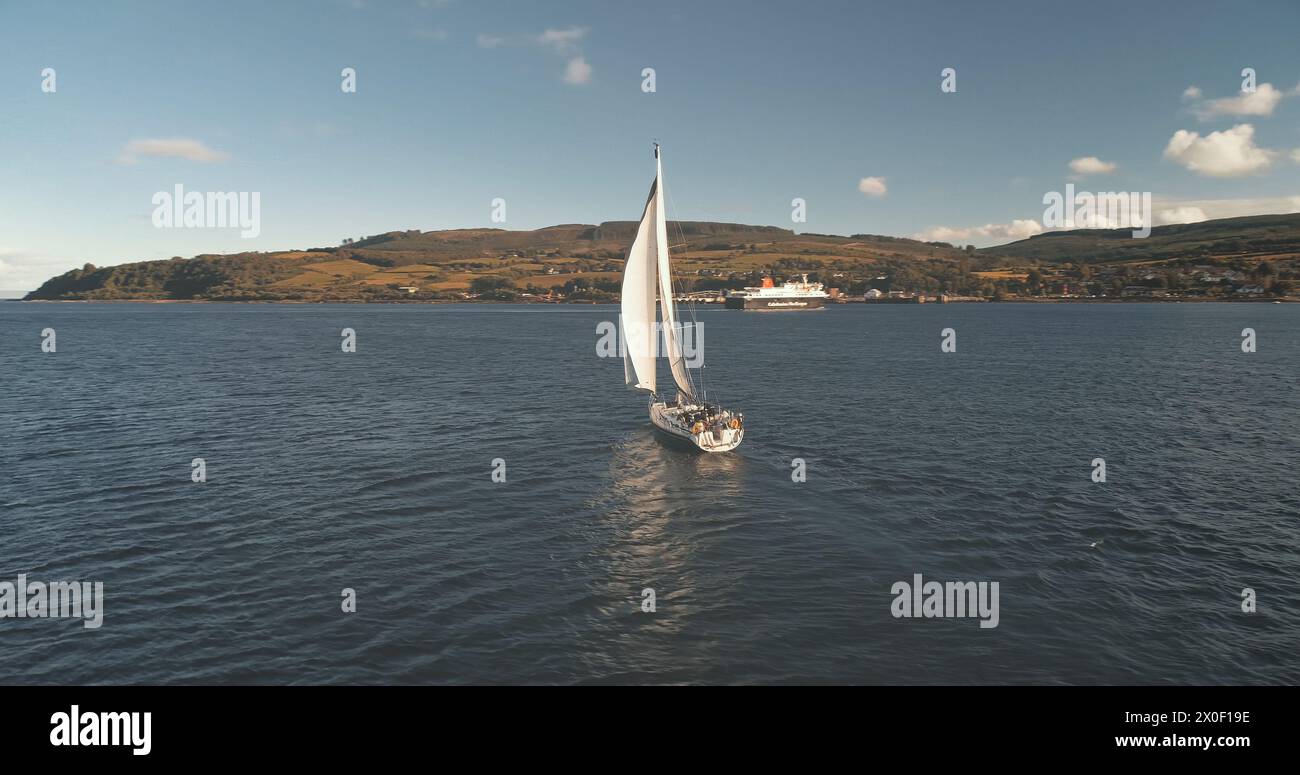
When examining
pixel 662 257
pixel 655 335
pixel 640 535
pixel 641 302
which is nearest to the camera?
pixel 640 535

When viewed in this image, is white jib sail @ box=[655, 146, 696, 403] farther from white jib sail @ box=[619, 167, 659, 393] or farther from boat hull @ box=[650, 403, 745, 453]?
boat hull @ box=[650, 403, 745, 453]

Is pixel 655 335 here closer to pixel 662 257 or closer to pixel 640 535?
pixel 662 257

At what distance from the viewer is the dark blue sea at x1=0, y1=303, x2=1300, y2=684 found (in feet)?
74.2

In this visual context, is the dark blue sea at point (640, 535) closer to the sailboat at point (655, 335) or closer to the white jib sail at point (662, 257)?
the sailboat at point (655, 335)

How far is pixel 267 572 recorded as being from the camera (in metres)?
28.9

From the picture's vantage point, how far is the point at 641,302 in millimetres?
49375

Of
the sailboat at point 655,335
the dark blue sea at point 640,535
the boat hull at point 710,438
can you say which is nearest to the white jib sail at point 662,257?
the sailboat at point 655,335

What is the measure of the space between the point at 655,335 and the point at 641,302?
8.93ft

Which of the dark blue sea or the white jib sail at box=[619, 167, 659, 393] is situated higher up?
the white jib sail at box=[619, 167, 659, 393]

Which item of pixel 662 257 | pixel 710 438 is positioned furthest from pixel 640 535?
pixel 662 257

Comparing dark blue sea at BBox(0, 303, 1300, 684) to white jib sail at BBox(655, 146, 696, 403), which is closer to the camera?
dark blue sea at BBox(0, 303, 1300, 684)

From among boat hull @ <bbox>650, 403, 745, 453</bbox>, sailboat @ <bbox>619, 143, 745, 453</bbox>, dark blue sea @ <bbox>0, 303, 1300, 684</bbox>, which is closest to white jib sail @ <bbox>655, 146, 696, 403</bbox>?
sailboat @ <bbox>619, 143, 745, 453</bbox>

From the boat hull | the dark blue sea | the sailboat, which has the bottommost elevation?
the dark blue sea
